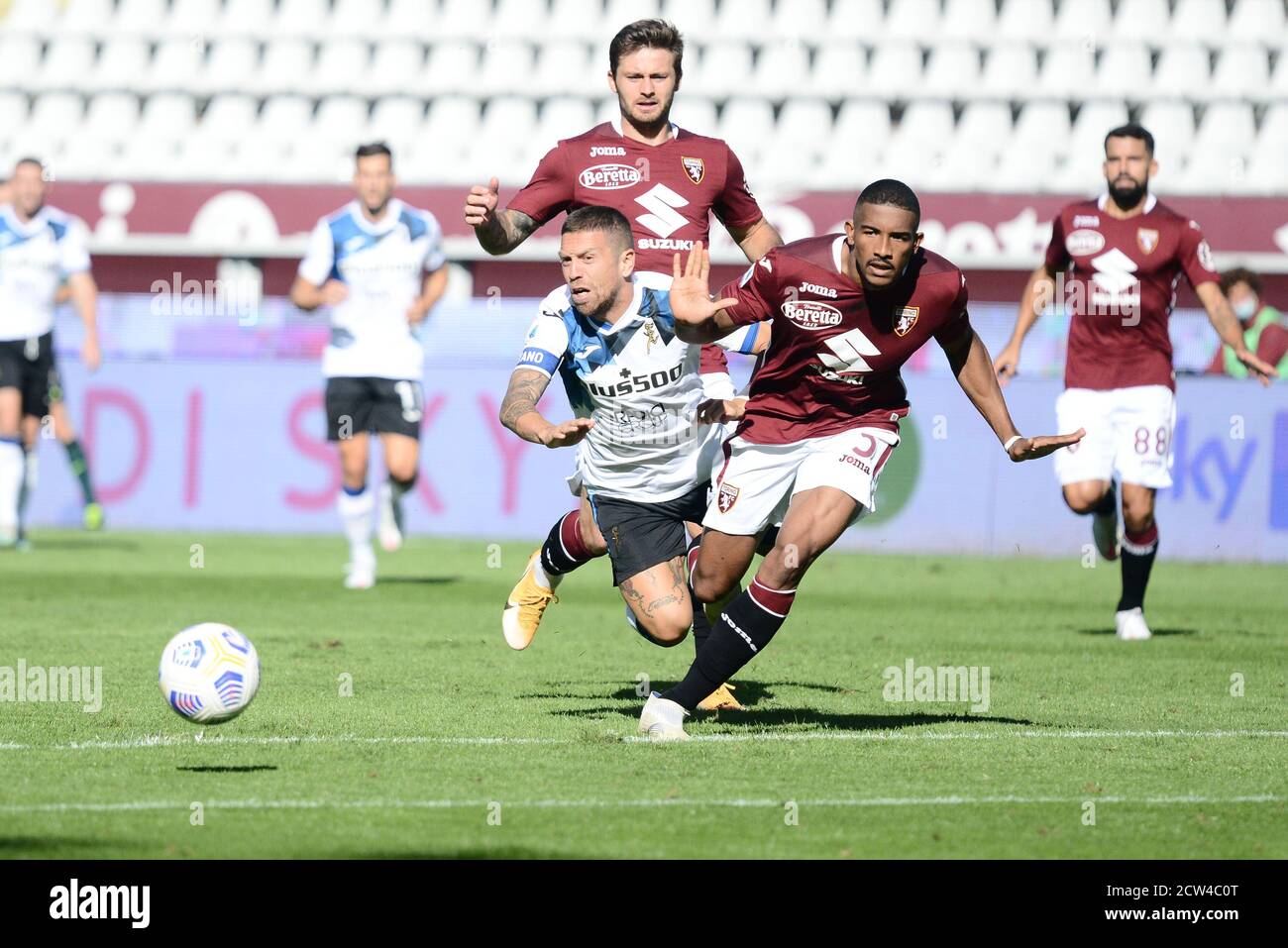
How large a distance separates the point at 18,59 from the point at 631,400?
17439mm

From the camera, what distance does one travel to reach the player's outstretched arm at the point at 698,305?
21.2ft

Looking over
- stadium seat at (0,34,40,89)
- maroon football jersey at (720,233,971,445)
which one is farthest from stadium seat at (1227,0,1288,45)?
maroon football jersey at (720,233,971,445)

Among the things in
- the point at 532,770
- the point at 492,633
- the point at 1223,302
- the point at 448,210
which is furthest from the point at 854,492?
the point at 448,210

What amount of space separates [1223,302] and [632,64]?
14.0ft

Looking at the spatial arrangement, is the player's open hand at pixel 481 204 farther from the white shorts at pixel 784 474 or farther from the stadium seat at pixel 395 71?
the stadium seat at pixel 395 71

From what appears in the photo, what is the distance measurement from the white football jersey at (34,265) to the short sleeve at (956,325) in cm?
1007

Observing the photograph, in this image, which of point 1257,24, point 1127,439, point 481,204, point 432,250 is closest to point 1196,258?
point 1127,439

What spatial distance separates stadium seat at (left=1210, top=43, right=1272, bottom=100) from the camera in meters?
20.7

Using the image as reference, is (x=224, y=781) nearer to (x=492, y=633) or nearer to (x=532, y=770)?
(x=532, y=770)

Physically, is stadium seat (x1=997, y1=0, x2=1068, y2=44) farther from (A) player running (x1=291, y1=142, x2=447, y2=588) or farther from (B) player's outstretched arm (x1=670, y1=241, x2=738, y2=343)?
(B) player's outstretched arm (x1=670, y1=241, x2=738, y2=343)

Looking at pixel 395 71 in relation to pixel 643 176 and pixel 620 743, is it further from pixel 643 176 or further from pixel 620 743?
pixel 620 743

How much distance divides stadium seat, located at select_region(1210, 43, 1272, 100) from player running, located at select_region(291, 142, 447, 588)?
37.1 ft

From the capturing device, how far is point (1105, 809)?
5.41 metres
